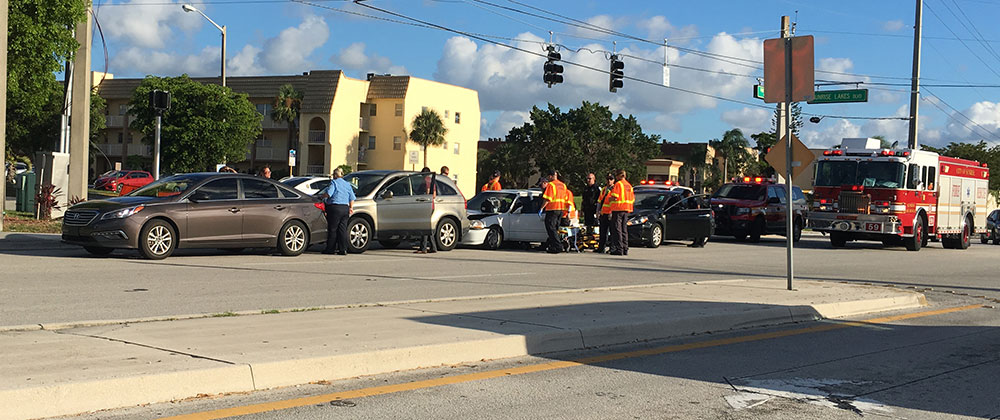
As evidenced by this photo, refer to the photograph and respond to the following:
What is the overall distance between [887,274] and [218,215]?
1275 cm

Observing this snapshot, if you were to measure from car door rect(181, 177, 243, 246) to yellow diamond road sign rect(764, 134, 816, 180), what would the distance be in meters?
9.04

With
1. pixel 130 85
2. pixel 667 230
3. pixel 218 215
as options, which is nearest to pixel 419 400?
pixel 218 215

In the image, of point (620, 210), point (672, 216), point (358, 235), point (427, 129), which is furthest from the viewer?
point (427, 129)

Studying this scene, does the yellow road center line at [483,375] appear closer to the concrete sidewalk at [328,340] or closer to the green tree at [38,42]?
the concrete sidewalk at [328,340]

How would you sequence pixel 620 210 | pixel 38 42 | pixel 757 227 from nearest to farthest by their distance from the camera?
pixel 620 210 → pixel 38 42 → pixel 757 227

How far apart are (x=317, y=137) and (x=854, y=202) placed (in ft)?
199

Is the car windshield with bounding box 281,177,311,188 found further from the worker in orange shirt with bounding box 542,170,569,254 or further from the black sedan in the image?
the black sedan

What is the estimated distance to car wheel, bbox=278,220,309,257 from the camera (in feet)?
57.9

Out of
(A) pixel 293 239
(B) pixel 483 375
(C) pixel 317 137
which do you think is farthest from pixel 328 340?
(C) pixel 317 137

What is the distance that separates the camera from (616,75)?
31031mm

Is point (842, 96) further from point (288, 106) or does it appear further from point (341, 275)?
point (288, 106)

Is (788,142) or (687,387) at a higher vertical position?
(788,142)

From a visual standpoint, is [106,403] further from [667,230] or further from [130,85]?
[130,85]

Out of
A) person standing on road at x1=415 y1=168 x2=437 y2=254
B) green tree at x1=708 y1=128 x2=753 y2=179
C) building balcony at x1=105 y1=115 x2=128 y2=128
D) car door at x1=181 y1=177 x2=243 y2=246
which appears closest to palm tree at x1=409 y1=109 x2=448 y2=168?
building balcony at x1=105 y1=115 x2=128 y2=128
